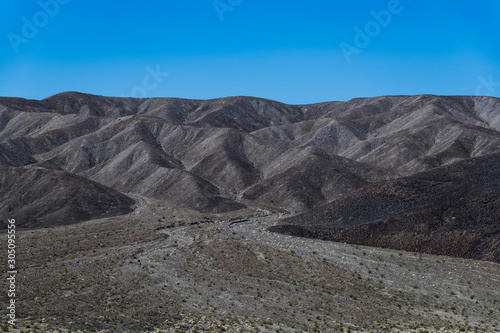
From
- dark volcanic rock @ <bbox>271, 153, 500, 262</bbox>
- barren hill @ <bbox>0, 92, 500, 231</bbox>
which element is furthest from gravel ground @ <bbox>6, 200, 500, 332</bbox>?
barren hill @ <bbox>0, 92, 500, 231</bbox>

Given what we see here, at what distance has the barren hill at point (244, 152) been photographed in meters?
88.2

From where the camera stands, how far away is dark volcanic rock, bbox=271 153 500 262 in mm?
51312

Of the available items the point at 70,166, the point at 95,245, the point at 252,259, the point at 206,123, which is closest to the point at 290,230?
the point at 252,259

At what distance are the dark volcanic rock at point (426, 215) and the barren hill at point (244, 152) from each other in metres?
18.4

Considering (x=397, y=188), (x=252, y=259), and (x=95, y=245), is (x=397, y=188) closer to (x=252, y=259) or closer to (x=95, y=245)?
(x=252, y=259)

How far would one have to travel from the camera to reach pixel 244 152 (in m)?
119

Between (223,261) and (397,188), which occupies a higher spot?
(397,188)

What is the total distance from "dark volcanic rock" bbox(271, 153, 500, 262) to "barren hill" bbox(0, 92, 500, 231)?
18.4 meters

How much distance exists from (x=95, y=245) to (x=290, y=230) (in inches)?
932

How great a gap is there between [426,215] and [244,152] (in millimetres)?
68285

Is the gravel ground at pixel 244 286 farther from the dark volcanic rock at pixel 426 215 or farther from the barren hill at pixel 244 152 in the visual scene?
the barren hill at pixel 244 152

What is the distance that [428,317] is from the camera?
31.8 meters

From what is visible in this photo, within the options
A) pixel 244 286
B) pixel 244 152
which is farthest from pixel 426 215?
pixel 244 152

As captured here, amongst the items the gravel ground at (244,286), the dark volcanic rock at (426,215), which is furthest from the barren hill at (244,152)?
the gravel ground at (244,286)
